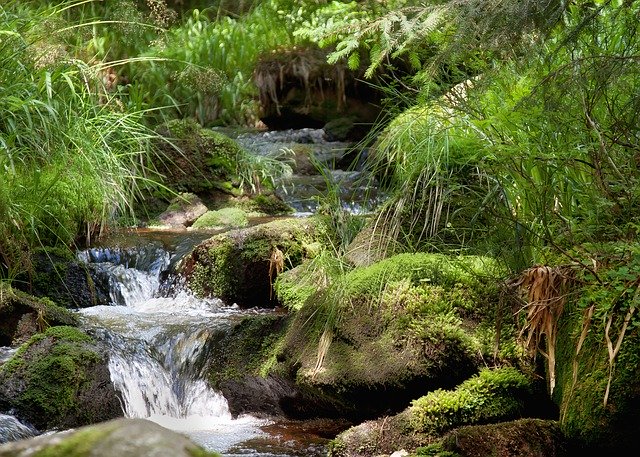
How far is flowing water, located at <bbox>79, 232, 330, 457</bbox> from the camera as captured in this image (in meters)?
4.09

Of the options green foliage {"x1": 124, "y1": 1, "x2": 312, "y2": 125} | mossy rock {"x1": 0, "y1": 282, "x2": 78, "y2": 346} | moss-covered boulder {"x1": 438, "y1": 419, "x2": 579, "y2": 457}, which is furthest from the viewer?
green foliage {"x1": 124, "y1": 1, "x2": 312, "y2": 125}

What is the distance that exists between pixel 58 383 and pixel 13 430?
14.0 inches

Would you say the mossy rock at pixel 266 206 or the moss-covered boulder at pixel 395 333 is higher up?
the moss-covered boulder at pixel 395 333

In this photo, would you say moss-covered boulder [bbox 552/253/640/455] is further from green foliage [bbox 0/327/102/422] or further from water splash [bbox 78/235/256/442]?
green foliage [bbox 0/327/102/422]

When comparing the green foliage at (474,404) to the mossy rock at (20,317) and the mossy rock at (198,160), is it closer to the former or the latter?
the mossy rock at (20,317)

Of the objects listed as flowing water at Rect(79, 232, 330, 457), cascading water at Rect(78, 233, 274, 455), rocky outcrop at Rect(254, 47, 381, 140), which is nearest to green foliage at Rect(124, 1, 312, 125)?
rocky outcrop at Rect(254, 47, 381, 140)

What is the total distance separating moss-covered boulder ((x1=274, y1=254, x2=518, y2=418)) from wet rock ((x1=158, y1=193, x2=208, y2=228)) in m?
4.33

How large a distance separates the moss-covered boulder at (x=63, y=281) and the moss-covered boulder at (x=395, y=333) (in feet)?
8.09

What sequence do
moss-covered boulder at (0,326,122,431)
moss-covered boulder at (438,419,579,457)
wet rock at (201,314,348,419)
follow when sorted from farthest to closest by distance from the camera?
wet rock at (201,314,348,419), moss-covered boulder at (0,326,122,431), moss-covered boulder at (438,419,579,457)

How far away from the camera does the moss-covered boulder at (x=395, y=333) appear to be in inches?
149

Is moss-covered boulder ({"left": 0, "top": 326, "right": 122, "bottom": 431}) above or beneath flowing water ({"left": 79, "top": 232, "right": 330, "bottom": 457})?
above

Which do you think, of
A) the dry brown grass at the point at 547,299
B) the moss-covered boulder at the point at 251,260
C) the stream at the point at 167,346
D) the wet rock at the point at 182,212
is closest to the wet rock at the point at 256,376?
the stream at the point at 167,346

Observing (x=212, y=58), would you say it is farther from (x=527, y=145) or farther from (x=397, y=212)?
(x=527, y=145)

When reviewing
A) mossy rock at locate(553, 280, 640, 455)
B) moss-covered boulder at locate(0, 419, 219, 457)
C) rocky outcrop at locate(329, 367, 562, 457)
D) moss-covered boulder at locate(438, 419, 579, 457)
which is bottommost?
rocky outcrop at locate(329, 367, 562, 457)
